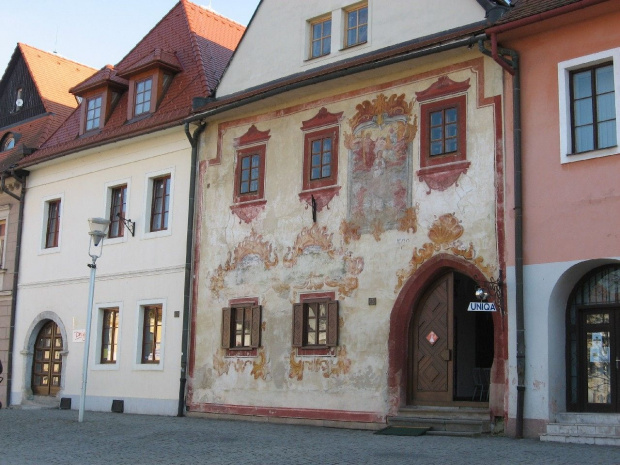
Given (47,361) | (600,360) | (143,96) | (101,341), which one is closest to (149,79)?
(143,96)

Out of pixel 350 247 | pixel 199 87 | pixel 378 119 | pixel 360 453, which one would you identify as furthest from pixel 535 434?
pixel 199 87

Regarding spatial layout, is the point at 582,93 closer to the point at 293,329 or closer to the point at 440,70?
the point at 440,70

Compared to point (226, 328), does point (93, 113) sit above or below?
above

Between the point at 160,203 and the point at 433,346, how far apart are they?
876 centimetres

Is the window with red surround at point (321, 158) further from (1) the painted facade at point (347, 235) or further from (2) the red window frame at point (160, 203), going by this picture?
(2) the red window frame at point (160, 203)

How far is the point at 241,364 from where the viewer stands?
19.5m

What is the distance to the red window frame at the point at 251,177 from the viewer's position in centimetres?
1992

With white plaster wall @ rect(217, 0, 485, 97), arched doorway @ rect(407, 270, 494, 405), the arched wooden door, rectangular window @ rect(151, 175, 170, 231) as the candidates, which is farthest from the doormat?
the arched wooden door

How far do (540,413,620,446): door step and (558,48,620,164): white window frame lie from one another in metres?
4.04

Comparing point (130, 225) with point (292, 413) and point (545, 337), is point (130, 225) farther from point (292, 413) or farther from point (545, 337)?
point (545, 337)

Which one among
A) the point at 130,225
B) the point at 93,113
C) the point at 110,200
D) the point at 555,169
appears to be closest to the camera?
the point at 555,169

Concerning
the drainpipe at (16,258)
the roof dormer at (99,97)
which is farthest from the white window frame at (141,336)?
the drainpipe at (16,258)

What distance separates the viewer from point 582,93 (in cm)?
1502

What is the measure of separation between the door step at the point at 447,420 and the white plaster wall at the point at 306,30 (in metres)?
6.87
